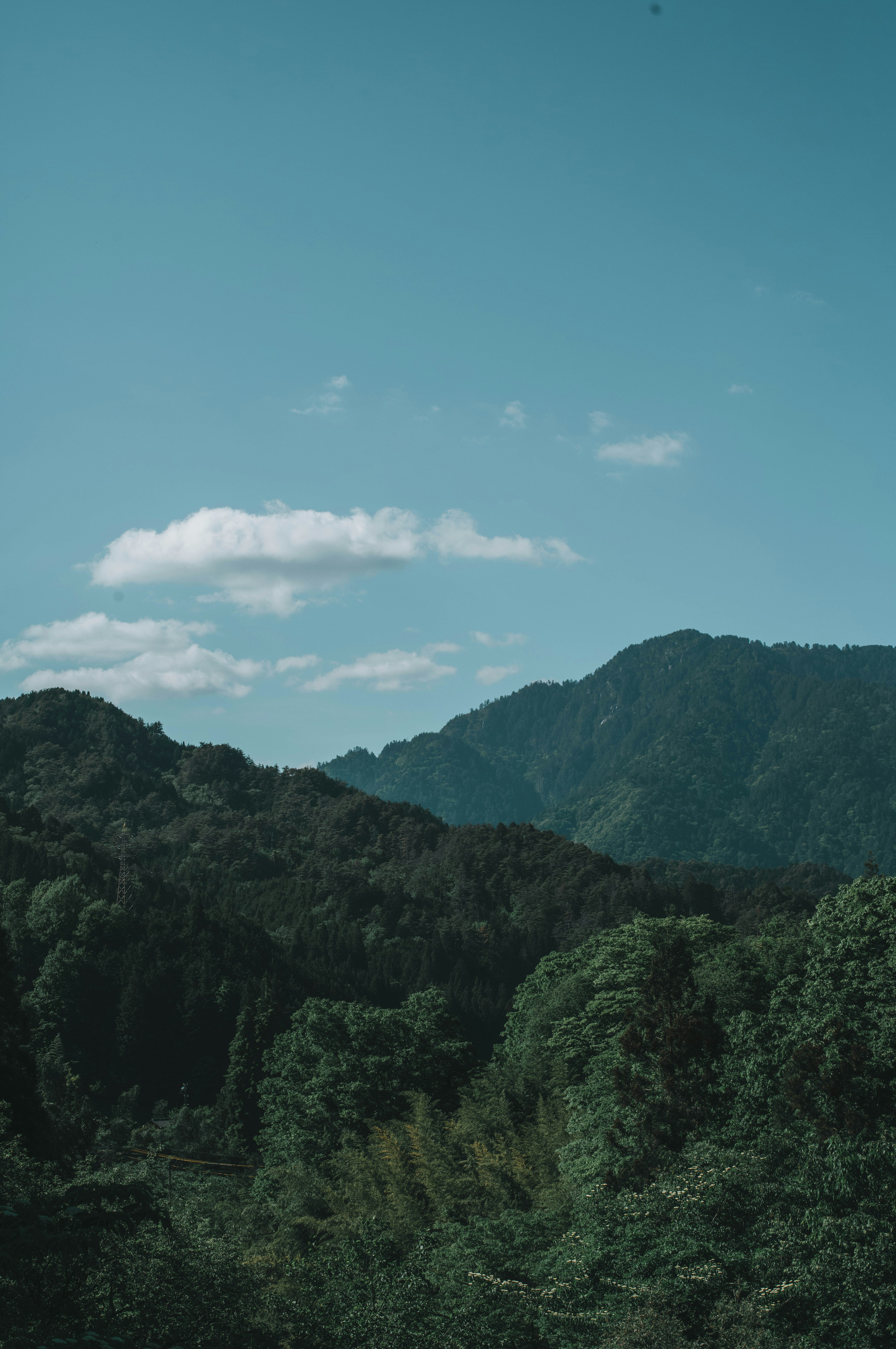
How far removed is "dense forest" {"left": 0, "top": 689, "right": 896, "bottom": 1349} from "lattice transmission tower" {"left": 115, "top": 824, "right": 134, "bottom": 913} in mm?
1108

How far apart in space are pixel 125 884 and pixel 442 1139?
→ 56066mm

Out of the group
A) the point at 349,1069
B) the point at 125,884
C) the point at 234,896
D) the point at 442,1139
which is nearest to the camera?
the point at 442,1139

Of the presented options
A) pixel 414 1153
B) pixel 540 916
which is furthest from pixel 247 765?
pixel 414 1153

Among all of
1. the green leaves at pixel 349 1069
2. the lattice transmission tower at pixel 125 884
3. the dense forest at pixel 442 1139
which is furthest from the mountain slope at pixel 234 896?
the green leaves at pixel 349 1069

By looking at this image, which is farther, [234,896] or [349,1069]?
[234,896]

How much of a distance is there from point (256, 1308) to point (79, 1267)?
17.3 feet

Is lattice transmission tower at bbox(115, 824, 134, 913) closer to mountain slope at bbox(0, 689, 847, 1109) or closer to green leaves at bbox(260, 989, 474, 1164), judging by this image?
mountain slope at bbox(0, 689, 847, 1109)

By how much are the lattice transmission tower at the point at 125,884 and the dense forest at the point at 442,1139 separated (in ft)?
3.63

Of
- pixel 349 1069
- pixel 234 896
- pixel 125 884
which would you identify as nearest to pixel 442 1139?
pixel 349 1069

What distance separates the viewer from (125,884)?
88.2 m

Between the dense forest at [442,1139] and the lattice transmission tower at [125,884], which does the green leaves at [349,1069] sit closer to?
the dense forest at [442,1139]

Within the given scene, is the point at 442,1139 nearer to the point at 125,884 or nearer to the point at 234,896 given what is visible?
the point at 125,884

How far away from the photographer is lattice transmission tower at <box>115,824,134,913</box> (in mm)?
85562

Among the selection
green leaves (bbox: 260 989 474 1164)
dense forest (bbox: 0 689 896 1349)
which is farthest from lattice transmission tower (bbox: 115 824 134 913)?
green leaves (bbox: 260 989 474 1164)
